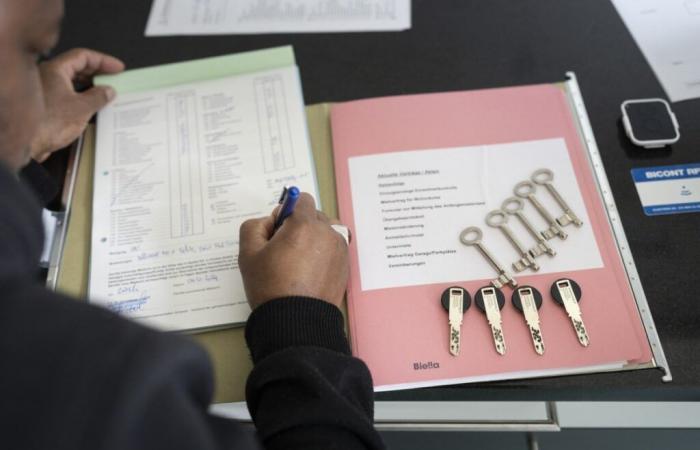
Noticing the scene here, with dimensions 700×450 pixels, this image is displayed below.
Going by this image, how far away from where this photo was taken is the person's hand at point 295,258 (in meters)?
0.63

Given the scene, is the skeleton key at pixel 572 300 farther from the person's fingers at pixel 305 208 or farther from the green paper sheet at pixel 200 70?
the green paper sheet at pixel 200 70

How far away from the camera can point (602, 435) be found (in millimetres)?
888

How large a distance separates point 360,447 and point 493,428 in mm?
381

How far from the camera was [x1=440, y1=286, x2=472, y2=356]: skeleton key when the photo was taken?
0.63 metres

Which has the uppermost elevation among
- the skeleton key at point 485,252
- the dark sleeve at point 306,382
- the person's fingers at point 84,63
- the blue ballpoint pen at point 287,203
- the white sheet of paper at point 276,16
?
the white sheet of paper at point 276,16

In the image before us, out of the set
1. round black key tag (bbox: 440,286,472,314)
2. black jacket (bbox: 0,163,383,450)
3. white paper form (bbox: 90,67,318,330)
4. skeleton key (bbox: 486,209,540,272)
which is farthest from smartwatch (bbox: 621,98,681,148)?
black jacket (bbox: 0,163,383,450)

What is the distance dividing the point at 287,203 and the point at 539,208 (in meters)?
0.31

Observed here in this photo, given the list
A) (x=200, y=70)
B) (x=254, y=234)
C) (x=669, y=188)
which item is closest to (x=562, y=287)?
(x=669, y=188)

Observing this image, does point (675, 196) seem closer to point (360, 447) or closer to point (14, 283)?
point (360, 447)

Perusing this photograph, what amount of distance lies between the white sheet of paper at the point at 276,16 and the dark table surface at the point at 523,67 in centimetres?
2

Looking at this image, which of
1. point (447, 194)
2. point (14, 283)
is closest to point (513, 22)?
point (447, 194)

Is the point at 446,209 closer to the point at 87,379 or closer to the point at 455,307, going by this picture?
the point at 455,307

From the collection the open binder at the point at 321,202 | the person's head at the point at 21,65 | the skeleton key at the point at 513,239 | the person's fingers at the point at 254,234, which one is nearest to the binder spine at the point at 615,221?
the open binder at the point at 321,202

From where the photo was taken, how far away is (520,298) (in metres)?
0.65
